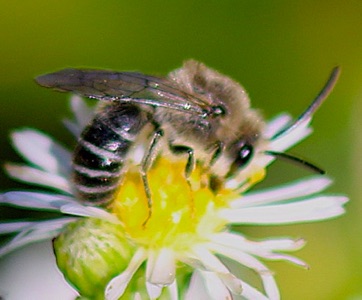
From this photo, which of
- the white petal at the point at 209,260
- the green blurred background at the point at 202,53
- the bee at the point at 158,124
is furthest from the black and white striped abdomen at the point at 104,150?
the green blurred background at the point at 202,53

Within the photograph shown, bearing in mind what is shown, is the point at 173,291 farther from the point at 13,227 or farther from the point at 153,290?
the point at 13,227

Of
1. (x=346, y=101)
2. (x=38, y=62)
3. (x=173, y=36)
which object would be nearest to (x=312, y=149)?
(x=346, y=101)

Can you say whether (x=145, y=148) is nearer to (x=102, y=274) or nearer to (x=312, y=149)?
(x=102, y=274)

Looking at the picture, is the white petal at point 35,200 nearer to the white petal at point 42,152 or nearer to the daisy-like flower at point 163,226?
the daisy-like flower at point 163,226

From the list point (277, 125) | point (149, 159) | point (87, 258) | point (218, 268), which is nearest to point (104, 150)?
point (149, 159)

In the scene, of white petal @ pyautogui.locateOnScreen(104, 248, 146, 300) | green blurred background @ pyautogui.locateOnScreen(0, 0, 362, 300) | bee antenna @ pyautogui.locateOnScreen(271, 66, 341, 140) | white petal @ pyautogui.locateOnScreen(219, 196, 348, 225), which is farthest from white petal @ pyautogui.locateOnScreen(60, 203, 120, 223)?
green blurred background @ pyautogui.locateOnScreen(0, 0, 362, 300)
